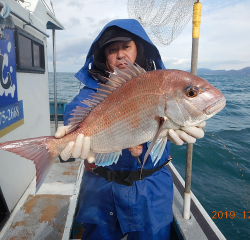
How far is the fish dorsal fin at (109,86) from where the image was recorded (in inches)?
75.9

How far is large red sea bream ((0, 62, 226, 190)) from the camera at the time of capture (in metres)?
1.71

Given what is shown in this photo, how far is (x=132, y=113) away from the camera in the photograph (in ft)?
6.05

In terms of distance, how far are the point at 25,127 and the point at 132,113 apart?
3220 mm

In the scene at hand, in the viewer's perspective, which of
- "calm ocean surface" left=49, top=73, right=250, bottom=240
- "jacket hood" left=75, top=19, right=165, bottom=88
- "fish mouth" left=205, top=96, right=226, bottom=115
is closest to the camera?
"fish mouth" left=205, top=96, right=226, bottom=115

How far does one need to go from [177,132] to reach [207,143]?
8287 mm

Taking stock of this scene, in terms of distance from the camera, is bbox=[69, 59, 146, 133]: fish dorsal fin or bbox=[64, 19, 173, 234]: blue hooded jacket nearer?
bbox=[69, 59, 146, 133]: fish dorsal fin

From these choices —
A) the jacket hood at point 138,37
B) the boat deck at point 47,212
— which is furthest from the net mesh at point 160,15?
the boat deck at point 47,212

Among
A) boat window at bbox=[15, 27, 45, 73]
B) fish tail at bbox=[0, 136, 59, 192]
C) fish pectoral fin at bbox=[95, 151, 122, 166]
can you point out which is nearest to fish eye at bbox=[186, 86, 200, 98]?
fish pectoral fin at bbox=[95, 151, 122, 166]

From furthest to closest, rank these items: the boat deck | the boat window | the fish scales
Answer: the boat window → the boat deck → the fish scales

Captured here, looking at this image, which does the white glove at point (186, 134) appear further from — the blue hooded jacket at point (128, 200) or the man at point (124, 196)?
the blue hooded jacket at point (128, 200)

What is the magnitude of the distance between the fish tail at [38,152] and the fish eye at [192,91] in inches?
56.9

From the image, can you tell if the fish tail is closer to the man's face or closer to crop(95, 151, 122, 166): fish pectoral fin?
crop(95, 151, 122, 166): fish pectoral fin

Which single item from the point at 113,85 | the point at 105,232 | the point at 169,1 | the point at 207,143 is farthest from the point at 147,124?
the point at 207,143

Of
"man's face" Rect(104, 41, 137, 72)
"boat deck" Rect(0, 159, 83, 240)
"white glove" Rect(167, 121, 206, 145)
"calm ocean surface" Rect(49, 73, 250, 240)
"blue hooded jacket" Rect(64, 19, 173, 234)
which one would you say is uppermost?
"man's face" Rect(104, 41, 137, 72)
